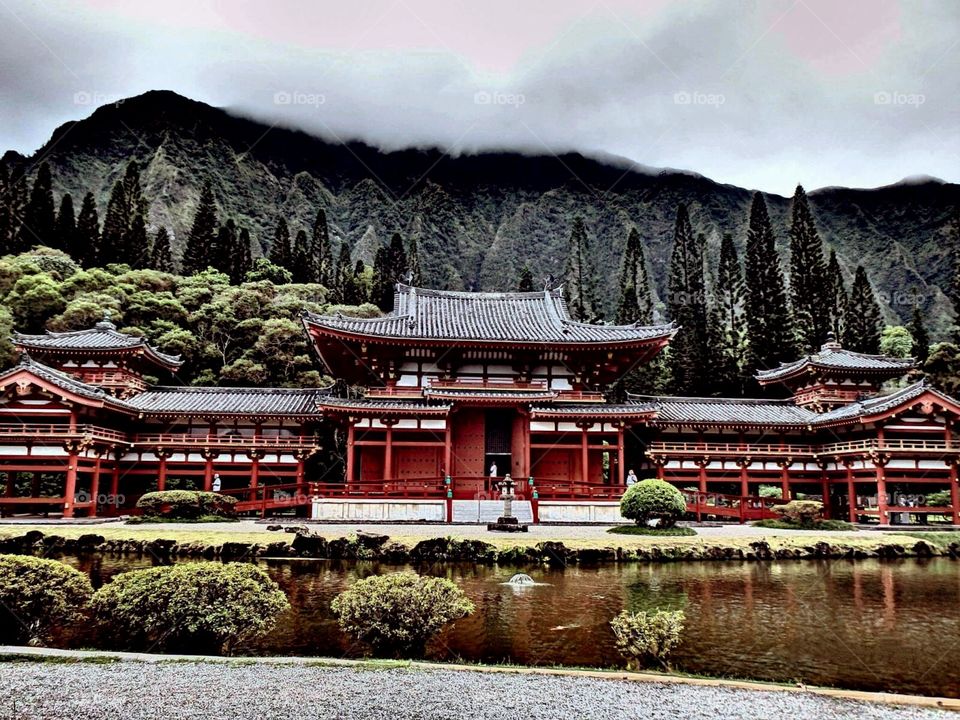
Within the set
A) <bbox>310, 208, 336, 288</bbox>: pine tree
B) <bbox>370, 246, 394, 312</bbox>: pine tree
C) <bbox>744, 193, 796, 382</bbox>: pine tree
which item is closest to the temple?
<bbox>744, 193, 796, 382</bbox>: pine tree

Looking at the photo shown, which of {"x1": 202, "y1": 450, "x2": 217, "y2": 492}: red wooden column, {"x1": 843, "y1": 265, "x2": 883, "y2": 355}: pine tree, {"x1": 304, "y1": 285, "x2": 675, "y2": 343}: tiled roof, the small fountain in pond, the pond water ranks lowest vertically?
the pond water

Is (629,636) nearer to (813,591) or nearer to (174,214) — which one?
(813,591)

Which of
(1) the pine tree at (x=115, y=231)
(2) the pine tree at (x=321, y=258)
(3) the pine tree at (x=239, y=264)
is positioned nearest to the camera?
(1) the pine tree at (x=115, y=231)

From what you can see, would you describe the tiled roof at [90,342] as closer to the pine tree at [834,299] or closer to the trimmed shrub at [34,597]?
the trimmed shrub at [34,597]

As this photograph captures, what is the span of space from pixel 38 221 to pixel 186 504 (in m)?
57.7

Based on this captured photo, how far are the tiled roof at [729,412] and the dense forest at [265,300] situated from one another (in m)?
12.0

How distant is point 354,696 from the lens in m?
6.78

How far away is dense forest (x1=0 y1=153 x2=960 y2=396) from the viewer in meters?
51.6

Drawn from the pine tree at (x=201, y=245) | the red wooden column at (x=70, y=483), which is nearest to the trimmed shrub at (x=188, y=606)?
the red wooden column at (x=70, y=483)

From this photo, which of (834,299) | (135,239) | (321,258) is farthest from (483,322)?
(321,258)

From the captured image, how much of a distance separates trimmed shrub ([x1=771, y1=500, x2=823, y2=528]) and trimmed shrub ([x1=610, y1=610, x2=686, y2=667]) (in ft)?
63.7

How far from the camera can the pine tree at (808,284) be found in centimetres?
5947

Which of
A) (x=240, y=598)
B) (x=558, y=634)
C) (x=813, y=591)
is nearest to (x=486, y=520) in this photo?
(x=813, y=591)

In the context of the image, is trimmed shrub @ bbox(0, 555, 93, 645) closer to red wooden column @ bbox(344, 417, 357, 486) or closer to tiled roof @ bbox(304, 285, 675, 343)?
red wooden column @ bbox(344, 417, 357, 486)
